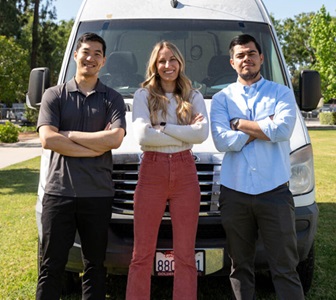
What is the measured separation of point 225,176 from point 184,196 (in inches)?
12.1

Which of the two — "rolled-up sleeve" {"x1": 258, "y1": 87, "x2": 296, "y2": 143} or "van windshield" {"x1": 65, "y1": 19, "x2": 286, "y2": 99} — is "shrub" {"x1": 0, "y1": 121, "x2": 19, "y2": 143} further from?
"rolled-up sleeve" {"x1": 258, "y1": 87, "x2": 296, "y2": 143}

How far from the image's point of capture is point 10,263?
5.57 m

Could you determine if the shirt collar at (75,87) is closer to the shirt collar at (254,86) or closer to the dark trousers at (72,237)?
the dark trousers at (72,237)

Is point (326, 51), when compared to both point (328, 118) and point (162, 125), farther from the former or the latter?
point (162, 125)

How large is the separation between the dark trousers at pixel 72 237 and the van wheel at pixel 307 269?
175 centimetres

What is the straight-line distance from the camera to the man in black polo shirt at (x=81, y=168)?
11.2ft

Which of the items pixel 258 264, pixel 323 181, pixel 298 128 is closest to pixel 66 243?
pixel 258 264

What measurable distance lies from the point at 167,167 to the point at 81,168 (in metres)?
0.57

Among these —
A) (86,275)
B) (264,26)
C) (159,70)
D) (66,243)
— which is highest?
(264,26)

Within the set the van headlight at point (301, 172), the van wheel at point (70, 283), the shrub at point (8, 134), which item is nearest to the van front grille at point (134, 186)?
the van headlight at point (301, 172)

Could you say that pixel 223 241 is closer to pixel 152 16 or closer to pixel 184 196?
pixel 184 196

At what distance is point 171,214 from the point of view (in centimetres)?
357

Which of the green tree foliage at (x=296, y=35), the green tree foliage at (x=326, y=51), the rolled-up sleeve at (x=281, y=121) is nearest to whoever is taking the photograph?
Answer: the rolled-up sleeve at (x=281, y=121)

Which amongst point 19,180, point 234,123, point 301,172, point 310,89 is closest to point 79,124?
point 234,123
